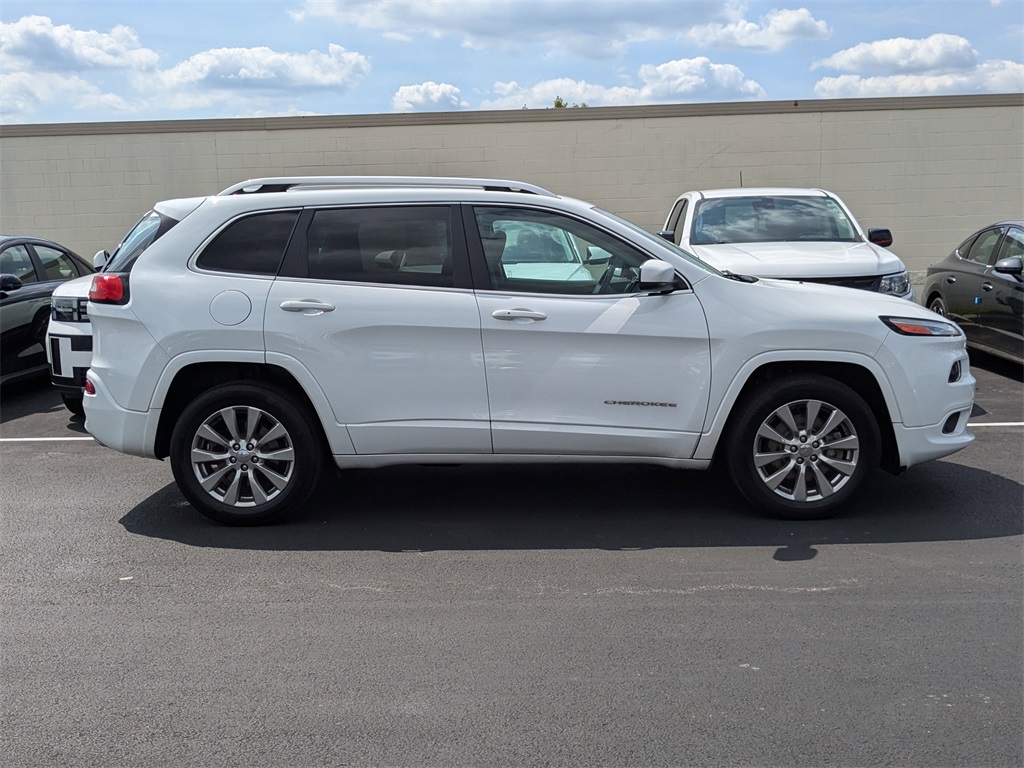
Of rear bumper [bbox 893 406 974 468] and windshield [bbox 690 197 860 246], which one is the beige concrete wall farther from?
rear bumper [bbox 893 406 974 468]

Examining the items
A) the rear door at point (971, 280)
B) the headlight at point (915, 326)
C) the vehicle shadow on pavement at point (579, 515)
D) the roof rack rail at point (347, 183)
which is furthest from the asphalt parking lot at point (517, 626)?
the rear door at point (971, 280)

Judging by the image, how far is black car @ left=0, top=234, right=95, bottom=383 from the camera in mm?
9734

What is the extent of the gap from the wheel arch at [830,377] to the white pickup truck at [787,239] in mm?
2749

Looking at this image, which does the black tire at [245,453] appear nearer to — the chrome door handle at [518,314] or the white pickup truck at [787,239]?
the chrome door handle at [518,314]

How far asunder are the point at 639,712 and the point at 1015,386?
769 cm

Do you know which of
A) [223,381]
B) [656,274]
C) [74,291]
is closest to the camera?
[656,274]

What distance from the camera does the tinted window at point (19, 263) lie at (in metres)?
10.2

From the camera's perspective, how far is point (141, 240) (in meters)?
6.22

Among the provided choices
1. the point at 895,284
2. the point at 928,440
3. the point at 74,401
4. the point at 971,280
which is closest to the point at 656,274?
the point at 928,440

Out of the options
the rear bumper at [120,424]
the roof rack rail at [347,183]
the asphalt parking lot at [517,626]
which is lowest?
the asphalt parking lot at [517,626]

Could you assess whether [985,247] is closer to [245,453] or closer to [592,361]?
[592,361]

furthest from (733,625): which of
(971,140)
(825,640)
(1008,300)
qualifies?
(971,140)

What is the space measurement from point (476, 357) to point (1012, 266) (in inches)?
243

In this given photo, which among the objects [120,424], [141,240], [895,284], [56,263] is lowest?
[120,424]
